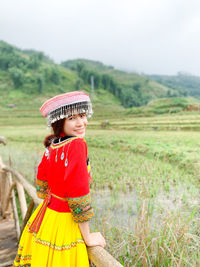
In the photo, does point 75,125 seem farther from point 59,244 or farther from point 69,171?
point 59,244

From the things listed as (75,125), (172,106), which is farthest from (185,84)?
(75,125)

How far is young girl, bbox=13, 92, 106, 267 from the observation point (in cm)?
88

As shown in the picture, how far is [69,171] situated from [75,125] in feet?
0.76

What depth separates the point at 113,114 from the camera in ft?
10.2

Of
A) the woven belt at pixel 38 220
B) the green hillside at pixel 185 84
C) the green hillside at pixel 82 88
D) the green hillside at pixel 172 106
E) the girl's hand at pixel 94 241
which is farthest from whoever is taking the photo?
the green hillside at pixel 82 88

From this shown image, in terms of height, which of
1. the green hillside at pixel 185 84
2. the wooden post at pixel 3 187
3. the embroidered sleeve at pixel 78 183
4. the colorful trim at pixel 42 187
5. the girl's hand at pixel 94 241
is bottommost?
the wooden post at pixel 3 187

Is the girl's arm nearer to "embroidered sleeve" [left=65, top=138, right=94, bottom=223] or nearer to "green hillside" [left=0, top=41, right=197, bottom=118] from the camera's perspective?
"embroidered sleeve" [left=65, top=138, right=94, bottom=223]

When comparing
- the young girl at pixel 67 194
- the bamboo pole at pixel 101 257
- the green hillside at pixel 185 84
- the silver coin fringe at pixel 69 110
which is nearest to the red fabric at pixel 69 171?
the young girl at pixel 67 194

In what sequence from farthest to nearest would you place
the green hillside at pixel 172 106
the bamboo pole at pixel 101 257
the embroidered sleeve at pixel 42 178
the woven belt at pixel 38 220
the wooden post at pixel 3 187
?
1. the wooden post at pixel 3 187
2. the green hillside at pixel 172 106
3. the embroidered sleeve at pixel 42 178
4. the woven belt at pixel 38 220
5. the bamboo pole at pixel 101 257

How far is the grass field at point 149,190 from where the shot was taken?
126cm

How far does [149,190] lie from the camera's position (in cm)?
159

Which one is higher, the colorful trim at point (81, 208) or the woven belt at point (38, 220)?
the colorful trim at point (81, 208)

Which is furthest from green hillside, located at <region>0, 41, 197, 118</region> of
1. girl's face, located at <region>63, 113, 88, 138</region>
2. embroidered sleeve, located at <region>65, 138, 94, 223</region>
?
embroidered sleeve, located at <region>65, 138, 94, 223</region>

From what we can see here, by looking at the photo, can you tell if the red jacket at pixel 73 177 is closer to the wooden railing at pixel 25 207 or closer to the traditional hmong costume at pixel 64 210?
the traditional hmong costume at pixel 64 210
